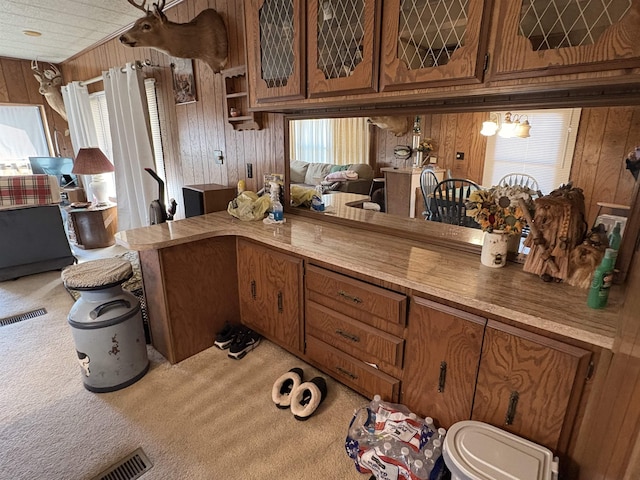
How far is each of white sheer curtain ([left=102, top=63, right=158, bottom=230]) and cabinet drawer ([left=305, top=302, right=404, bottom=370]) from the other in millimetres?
3012

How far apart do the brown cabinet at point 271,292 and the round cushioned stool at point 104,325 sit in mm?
676

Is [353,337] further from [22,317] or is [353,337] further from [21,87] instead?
[21,87]

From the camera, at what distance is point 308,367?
2178 millimetres

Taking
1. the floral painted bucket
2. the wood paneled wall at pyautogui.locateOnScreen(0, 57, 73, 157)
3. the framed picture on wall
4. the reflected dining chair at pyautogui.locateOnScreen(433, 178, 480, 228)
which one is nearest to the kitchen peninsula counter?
the floral painted bucket

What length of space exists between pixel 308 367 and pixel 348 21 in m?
1.94

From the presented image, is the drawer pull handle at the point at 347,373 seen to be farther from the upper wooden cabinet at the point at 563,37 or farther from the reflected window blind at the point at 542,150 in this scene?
the upper wooden cabinet at the point at 563,37

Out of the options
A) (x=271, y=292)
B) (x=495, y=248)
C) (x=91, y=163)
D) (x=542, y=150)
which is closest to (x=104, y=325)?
(x=271, y=292)

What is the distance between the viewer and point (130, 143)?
4066 millimetres

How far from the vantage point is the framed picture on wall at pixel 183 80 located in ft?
10.2

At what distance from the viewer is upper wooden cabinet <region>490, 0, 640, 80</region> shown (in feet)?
3.24

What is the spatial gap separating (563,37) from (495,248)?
795mm

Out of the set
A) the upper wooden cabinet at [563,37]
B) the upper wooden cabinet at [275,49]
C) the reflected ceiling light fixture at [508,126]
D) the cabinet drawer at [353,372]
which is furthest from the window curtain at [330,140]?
the cabinet drawer at [353,372]

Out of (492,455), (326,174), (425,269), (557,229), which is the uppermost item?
(326,174)

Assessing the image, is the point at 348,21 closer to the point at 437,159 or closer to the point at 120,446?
the point at 437,159
